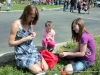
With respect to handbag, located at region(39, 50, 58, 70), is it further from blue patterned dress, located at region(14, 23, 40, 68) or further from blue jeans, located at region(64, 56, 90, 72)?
blue jeans, located at region(64, 56, 90, 72)

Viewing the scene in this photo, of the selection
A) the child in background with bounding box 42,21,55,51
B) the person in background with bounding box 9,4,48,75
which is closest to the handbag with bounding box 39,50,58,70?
the person in background with bounding box 9,4,48,75

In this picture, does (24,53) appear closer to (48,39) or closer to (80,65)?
(80,65)

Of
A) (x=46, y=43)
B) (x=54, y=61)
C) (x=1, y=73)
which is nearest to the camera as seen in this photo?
(x=1, y=73)

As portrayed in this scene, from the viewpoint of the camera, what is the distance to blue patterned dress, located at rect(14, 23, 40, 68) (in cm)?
418

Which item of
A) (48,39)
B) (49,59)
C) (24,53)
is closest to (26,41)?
(24,53)

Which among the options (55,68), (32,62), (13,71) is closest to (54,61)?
(55,68)

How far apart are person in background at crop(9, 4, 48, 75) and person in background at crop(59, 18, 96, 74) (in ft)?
1.80

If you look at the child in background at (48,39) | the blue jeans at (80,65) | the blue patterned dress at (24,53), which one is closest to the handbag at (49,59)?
the blue patterned dress at (24,53)

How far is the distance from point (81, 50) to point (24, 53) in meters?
1.12

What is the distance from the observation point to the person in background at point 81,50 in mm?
4281

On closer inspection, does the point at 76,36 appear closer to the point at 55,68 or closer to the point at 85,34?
the point at 85,34

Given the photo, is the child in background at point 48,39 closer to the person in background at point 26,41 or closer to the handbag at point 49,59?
the handbag at point 49,59

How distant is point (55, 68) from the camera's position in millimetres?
4520

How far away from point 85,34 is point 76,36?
20cm
